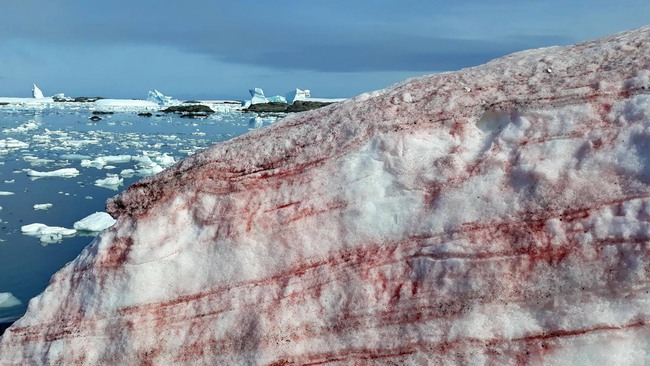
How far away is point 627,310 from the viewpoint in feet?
9.16

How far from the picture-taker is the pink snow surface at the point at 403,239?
2.94 meters

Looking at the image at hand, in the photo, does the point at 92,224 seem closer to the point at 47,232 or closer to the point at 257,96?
the point at 47,232

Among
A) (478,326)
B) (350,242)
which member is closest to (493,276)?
(478,326)

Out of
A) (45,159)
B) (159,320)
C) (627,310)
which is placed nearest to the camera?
(627,310)

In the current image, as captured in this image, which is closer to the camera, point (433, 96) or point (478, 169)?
point (478, 169)

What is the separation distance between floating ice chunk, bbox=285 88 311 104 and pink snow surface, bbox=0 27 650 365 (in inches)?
1612

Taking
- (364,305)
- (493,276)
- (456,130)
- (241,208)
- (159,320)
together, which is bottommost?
(159,320)

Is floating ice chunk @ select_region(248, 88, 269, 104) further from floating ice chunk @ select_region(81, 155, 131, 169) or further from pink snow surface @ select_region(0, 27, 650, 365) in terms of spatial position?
pink snow surface @ select_region(0, 27, 650, 365)

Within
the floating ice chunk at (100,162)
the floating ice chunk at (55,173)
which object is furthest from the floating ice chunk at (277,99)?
the floating ice chunk at (55,173)

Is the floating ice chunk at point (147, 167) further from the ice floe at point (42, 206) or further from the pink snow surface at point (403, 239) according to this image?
the pink snow surface at point (403, 239)

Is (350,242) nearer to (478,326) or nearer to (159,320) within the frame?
(478,326)

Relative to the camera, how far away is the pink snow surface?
9.65 ft

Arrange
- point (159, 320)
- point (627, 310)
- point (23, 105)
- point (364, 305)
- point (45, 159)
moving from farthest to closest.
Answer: point (23, 105), point (45, 159), point (159, 320), point (364, 305), point (627, 310)

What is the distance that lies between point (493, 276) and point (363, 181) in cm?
87
